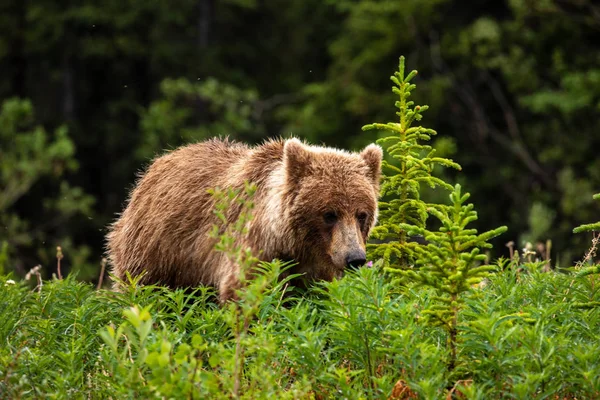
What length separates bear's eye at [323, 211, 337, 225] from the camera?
272 inches

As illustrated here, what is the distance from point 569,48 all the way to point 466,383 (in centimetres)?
2306

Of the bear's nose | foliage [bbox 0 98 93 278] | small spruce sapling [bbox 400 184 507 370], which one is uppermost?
small spruce sapling [bbox 400 184 507 370]

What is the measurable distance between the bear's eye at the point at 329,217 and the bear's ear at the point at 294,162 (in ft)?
1.09

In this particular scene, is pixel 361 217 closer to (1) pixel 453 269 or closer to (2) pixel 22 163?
(1) pixel 453 269

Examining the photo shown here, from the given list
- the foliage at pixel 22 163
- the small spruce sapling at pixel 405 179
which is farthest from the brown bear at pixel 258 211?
the foliage at pixel 22 163

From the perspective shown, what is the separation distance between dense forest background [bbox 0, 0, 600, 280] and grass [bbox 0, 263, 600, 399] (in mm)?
15048

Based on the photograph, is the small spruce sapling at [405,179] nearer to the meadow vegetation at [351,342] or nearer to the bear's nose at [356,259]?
the bear's nose at [356,259]

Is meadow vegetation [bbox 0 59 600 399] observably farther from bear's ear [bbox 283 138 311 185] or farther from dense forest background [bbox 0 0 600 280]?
dense forest background [bbox 0 0 600 280]

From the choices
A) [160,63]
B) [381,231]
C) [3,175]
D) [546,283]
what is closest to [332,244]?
[381,231]

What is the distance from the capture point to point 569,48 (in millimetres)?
26406

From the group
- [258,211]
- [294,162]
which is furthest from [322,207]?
[258,211]

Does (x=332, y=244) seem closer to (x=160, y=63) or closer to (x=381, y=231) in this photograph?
(x=381, y=231)

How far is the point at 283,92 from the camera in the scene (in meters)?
33.7

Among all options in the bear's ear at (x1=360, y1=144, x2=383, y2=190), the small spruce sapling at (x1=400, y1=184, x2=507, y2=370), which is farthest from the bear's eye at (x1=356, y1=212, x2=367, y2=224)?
the small spruce sapling at (x1=400, y1=184, x2=507, y2=370)
